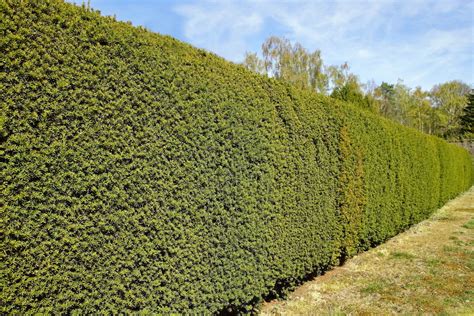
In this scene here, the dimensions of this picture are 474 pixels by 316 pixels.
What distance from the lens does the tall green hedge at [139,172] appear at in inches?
98.6

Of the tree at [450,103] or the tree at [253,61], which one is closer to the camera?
the tree at [253,61]

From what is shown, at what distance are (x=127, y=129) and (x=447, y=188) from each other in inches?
693

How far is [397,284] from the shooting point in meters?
5.85

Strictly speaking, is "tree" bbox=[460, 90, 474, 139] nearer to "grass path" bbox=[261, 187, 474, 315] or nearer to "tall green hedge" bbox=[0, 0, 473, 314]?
"grass path" bbox=[261, 187, 474, 315]

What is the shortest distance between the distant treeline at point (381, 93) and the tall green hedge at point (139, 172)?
9.56 metres

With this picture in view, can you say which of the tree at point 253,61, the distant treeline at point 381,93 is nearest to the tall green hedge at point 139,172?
the distant treeline at point 381,93

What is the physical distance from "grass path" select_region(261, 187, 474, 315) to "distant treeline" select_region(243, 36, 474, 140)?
6.88 m

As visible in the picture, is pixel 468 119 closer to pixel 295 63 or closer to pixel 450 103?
pixel 450 103

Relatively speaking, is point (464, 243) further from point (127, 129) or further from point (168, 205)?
point (127, 129)

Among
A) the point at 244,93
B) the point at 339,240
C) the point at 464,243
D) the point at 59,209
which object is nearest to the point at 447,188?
the point at 464,243

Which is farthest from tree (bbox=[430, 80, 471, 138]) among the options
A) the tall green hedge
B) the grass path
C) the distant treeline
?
the tall green hedge

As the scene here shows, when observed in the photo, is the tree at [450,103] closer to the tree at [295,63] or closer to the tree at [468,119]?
the tree at [468,119]

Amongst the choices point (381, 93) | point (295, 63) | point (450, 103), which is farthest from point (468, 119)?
point (295, 63)

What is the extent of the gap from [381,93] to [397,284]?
3901cm
